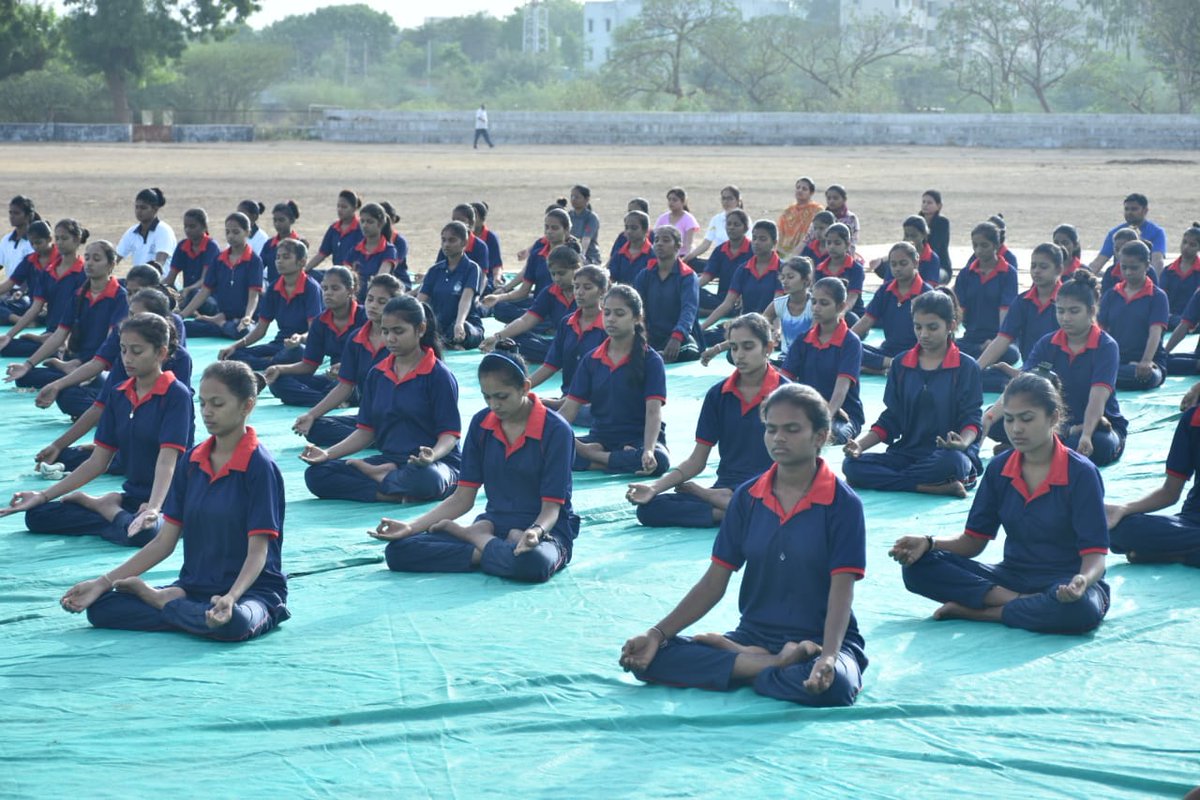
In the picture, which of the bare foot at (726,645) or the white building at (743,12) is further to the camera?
the white building at (743,12)

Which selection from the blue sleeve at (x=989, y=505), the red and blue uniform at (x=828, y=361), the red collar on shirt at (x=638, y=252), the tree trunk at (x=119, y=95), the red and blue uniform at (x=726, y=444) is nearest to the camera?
the blue sleeve at (x=989, y=505)

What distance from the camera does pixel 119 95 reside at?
5841cm

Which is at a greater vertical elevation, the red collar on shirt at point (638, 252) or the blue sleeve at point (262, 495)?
the red collar on shirt at point (638, 252)

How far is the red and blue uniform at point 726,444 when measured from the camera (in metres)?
7.05

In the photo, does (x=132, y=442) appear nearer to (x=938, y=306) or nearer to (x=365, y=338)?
(x=365, y=338)

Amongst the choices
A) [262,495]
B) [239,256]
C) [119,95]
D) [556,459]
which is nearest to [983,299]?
[239,256]

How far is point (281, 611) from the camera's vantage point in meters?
5.69

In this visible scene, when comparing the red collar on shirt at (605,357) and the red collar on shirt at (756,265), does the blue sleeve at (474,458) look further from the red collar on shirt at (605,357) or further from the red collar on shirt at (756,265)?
the red collar on shirt at (756,265)

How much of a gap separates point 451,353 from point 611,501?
16.5 ft

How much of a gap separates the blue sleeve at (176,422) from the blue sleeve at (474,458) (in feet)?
3.90

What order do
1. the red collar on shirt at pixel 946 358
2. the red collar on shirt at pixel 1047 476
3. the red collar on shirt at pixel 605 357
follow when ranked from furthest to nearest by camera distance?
the red collar on shirt at pixel 605 357 < the red collar on shirt at pixel 946 358 < the red collar on shirt at pixel 1047 476

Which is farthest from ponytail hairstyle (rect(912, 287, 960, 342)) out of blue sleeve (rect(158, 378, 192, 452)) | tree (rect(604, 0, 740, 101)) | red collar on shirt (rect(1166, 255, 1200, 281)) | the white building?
the white building

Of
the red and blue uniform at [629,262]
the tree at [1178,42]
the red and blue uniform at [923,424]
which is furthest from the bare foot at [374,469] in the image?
the tree at [1178,42]

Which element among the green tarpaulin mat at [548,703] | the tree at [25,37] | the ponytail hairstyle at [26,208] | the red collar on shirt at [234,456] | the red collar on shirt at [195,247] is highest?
the tree at [25,37]
